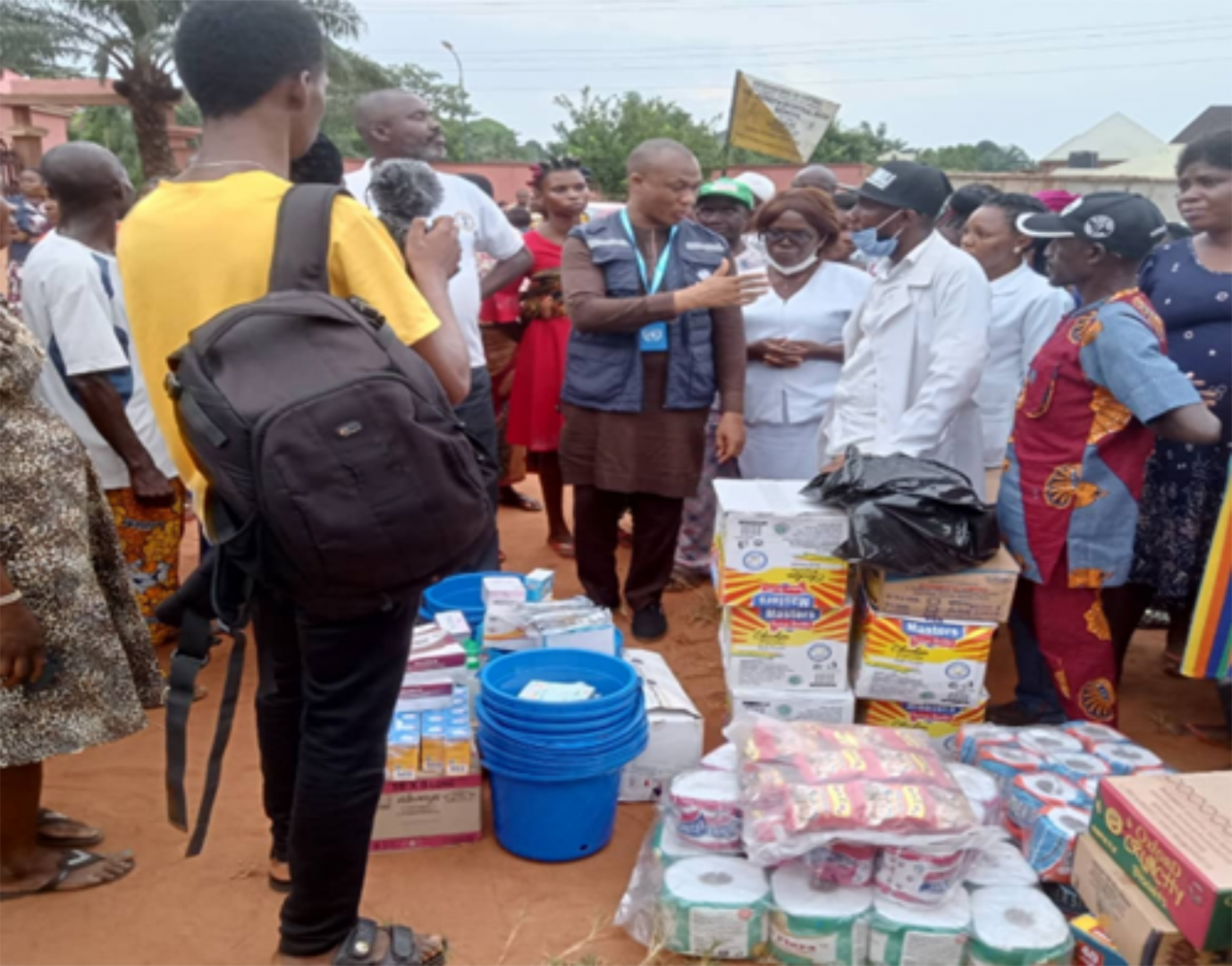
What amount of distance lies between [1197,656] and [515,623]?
2.25 meters

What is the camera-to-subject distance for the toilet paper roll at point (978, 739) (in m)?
2.79

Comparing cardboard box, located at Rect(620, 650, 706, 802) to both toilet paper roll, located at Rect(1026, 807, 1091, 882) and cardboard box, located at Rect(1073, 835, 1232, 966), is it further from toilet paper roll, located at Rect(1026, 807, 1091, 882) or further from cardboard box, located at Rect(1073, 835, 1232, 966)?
cardboard box, located at Rect(1073, 835, 1232, 966)

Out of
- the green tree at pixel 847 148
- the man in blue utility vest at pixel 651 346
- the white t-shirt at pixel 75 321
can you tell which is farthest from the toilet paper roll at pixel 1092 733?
the green tree at pixel 847 148

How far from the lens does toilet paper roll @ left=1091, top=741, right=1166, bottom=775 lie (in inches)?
104

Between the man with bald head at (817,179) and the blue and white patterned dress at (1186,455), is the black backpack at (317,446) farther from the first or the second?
the man with bald head at (817,179)

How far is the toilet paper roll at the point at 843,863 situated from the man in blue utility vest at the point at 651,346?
1905 mm

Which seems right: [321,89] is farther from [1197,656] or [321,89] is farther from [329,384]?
[1197,656]

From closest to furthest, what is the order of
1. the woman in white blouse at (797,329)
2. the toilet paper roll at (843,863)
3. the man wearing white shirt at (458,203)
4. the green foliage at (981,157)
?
the toilet paper roll at (843,863) → the man wearing white shirt at (458,203) → the woman in white blouse at (797,329) → the green foliage at (981,157)

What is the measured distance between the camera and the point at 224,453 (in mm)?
1515

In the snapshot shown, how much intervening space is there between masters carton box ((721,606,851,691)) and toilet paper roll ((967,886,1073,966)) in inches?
33.1

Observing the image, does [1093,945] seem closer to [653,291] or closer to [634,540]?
[634,540]

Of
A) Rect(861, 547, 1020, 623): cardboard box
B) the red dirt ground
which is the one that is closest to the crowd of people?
the red dirt ground

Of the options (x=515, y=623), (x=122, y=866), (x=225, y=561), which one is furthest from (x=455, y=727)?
(x=225, y=561)

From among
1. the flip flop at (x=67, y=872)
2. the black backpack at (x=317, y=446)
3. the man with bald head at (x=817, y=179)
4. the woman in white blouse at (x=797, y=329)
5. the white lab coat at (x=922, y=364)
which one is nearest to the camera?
the black backpack at (x=317, y=446)
